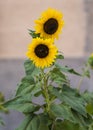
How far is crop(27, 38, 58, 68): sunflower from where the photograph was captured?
680mm

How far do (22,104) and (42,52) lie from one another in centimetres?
13

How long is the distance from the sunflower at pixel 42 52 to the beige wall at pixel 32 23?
0.97 meters

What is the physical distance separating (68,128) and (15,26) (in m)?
0.99

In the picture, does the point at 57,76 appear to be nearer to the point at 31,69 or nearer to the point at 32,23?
the point at 31,69

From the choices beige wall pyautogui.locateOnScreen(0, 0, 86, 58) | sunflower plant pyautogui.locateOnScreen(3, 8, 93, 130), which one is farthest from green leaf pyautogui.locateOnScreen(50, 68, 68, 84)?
beige wall pyautogui.locateOnScreen(0, 0, 86, 58)

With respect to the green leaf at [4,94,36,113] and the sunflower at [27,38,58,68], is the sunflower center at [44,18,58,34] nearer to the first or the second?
the sunflower at [27,38,58,68]

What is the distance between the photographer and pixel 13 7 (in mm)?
1670

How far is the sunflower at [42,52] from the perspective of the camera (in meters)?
0.68

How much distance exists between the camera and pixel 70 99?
730 mm

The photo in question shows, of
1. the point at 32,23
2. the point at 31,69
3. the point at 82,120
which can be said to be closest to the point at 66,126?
the point at 82,120

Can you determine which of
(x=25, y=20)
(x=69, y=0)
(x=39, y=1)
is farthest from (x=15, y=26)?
(x=69, y=0)

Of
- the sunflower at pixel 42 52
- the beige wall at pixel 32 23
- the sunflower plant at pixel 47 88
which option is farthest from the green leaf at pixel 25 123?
the beige wall at pixel 32 23

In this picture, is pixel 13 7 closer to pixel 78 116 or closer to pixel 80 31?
pixel 80 31

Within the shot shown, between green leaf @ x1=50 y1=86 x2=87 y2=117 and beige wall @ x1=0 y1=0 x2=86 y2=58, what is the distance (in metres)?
0.92
